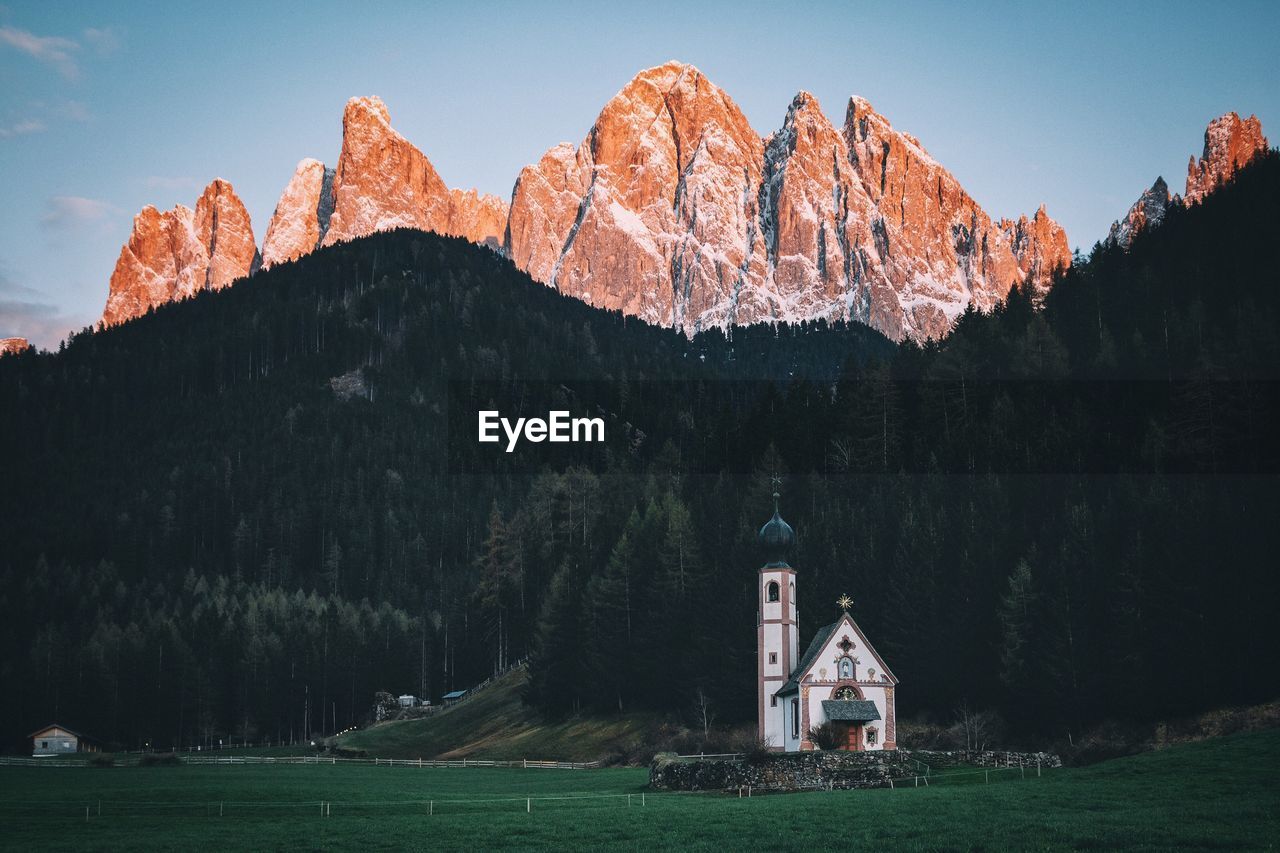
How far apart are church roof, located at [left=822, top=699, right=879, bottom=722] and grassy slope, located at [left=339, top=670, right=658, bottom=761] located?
63.7 feet

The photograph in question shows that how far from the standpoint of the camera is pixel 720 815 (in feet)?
144

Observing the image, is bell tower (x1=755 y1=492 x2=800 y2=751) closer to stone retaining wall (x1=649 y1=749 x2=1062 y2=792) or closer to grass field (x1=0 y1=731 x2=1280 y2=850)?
grass field (x1=0 y1=731 x2=1280 y2=850)

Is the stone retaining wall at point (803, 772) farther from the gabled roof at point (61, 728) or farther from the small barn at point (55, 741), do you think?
the gabled roof at point (61, 728)

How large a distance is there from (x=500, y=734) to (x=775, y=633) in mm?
32033

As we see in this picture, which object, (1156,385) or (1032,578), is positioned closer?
(1032,578)

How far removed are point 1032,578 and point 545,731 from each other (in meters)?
36.2

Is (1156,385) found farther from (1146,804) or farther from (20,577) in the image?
(20,577)

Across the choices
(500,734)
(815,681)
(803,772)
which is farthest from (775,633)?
(500,734)

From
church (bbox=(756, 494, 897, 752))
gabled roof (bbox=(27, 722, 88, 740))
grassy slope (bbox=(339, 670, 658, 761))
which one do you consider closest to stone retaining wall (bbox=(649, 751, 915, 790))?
church (bbox=(756, 494, 897, 752))

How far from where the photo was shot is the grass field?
1406 inches

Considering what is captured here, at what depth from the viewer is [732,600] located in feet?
284

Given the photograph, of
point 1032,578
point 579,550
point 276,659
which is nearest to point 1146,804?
point 1032,578

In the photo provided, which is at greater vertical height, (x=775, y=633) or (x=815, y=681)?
(x=775, y=633)

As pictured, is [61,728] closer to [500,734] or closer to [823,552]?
[500,734]
